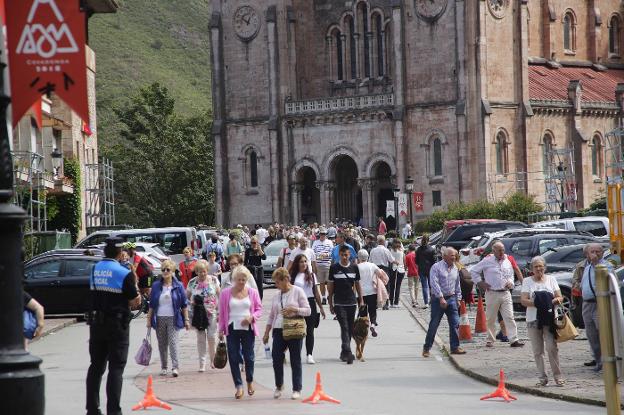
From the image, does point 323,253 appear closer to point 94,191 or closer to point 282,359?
point 282,359

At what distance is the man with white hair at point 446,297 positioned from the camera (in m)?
21.7

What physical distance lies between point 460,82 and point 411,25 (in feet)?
13.3

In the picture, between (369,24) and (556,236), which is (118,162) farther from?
(556,236)

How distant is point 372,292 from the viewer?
2395cm

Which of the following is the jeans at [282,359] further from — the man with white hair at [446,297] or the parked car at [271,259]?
the parked car at [271,259]

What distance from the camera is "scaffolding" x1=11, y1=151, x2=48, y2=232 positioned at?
128 ft

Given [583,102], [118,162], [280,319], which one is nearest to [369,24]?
[583,102]

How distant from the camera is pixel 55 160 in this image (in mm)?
46125

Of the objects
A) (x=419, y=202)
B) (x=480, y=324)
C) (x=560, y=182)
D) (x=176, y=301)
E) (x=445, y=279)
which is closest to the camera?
(x=176, y=301)

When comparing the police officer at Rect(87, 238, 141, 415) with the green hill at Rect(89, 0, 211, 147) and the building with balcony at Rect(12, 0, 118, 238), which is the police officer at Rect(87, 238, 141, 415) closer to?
the building with balcony at Rect(12, 0, 118, 238)

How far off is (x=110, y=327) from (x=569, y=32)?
7636 cm

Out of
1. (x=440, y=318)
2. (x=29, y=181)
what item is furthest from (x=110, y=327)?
(x=29, y=181)

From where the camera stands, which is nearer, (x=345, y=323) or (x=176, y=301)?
(x=176, y=301)

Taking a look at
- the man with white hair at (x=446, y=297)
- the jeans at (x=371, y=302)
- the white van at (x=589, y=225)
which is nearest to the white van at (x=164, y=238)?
the white van at (x=589, y=225)
